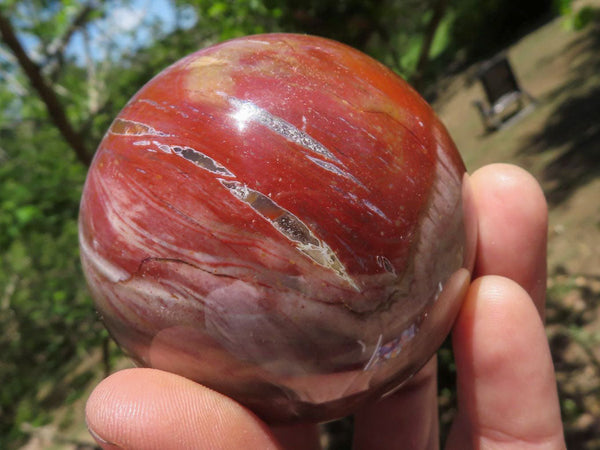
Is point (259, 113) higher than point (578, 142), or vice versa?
point (259, 113)

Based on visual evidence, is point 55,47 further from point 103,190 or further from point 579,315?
point 579,315

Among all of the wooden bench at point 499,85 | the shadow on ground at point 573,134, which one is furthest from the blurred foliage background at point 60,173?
the wooden bench at point 499,85

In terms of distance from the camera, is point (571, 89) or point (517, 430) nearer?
point (517, 430)

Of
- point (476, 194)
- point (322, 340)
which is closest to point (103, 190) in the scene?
point (322, 340)

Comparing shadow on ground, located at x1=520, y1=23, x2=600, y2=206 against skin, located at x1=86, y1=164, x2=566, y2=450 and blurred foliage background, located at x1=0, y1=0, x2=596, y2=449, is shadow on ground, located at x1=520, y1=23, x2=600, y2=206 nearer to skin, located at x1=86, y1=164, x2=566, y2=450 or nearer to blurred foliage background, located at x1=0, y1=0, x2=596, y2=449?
blurred foliage background, located at x1=0, y1=0, x2=596, y2=449

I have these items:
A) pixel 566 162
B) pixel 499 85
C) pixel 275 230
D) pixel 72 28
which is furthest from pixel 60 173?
pixel 499 85

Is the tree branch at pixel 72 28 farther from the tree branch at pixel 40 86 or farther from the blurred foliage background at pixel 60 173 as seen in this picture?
the tree branch at pixel 40 86

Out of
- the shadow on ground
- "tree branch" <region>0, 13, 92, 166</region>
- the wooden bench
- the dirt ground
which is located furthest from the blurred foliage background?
the wooden bench
